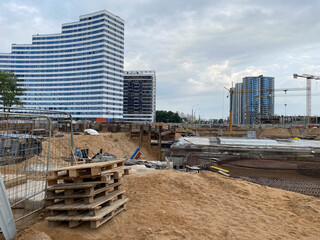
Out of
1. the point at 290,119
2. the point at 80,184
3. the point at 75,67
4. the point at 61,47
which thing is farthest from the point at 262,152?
the point at 61,47

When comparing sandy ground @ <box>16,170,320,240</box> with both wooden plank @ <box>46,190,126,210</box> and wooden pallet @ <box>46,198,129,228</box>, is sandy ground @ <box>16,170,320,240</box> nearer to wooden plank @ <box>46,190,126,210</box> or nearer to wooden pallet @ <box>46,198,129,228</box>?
wooden pallet @ <box>46,198,129,228</box>

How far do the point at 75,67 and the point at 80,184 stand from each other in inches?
4032

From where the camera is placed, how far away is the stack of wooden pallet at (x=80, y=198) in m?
3.96

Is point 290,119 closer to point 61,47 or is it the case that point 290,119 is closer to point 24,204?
point 24,204

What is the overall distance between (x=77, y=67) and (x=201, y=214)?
10254 centimetres

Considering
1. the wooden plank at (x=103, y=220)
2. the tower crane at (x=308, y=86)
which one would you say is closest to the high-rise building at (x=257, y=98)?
the tower crane at (x=308, y=86)

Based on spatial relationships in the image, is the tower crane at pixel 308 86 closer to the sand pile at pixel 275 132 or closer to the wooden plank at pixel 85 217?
the sand pile at pixel 275 132

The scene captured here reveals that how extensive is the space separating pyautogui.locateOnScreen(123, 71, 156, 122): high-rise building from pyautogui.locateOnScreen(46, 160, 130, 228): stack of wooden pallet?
116469mm

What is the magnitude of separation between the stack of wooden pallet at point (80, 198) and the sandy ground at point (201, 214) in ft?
0.69

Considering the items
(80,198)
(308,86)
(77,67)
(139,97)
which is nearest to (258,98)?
(308,86)

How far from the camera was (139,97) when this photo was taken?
4956 inches

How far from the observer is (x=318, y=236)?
14.6 ft

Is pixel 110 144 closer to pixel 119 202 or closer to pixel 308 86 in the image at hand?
pixel 119 202

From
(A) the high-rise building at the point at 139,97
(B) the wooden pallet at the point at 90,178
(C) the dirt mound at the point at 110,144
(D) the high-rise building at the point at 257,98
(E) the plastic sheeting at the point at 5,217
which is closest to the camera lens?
A: (E) the plastic sheeting at the point at 5,217
